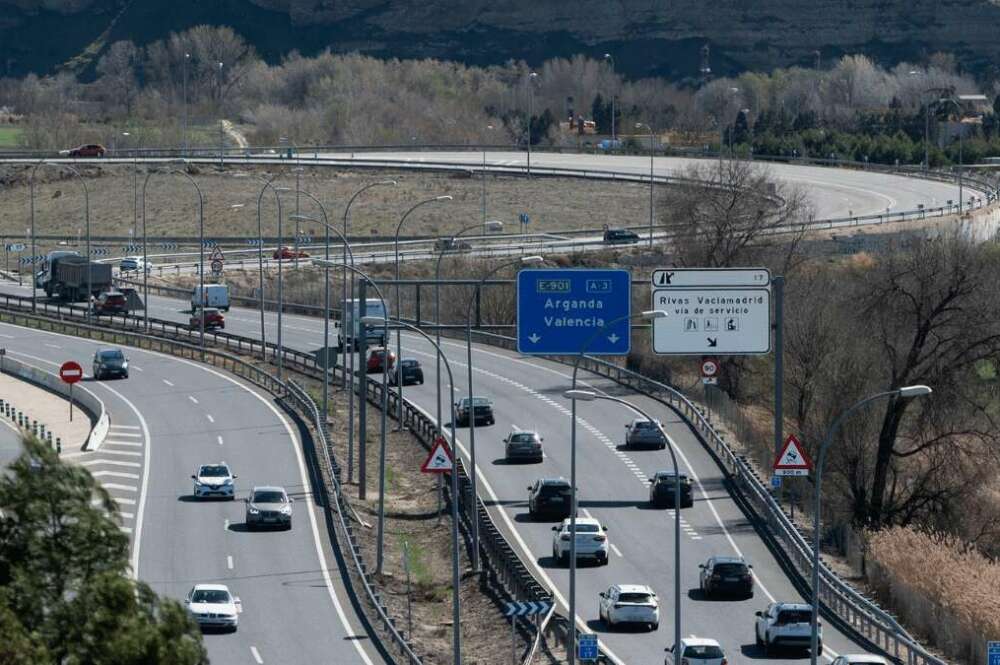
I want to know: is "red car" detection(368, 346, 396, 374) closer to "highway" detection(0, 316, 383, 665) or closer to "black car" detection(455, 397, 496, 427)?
"highway" detection(0, 316, 383, 665)

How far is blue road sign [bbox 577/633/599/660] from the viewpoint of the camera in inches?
1339

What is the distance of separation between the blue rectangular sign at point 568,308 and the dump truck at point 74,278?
152 ft

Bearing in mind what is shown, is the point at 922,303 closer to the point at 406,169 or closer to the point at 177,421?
the point at 177,421

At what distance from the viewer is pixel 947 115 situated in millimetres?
169125

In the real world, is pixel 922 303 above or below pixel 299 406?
above

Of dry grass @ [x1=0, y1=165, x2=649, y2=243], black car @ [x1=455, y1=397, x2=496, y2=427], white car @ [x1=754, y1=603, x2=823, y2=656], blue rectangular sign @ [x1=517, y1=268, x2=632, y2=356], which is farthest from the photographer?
dry grass @ [x1=0, y1=165, x2=649, y2=243]

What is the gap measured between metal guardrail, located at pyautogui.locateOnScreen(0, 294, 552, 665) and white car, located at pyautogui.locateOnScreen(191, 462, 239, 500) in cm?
291

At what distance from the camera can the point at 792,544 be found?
4506cm

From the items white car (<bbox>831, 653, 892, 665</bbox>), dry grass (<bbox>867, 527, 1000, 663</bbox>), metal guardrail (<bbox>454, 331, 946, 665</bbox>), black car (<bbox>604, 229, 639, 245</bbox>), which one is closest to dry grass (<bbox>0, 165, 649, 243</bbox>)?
black car (<bbox>604, 229, 639, 245</bbox>)

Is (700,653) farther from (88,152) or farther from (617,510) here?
(88,152)

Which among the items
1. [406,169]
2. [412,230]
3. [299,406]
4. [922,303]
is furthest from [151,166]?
[922,303]

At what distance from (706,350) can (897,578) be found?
772cm

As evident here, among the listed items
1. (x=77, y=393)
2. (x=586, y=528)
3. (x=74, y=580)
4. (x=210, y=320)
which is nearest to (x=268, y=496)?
(x=586, y=528)

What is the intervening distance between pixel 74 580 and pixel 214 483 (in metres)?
35.3
